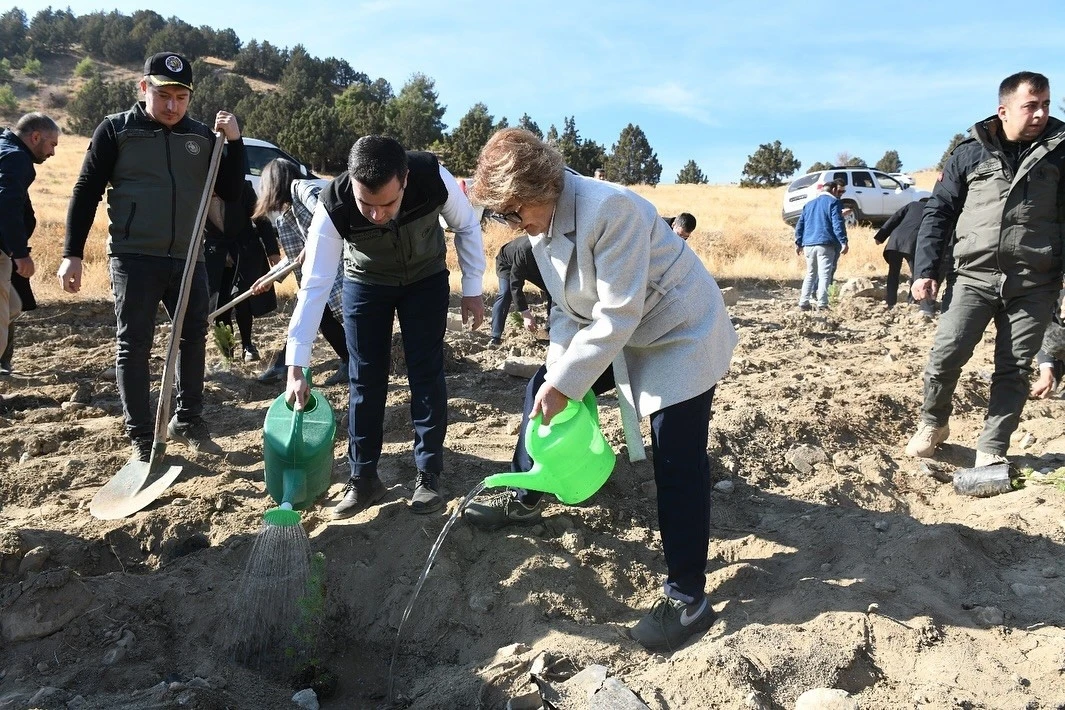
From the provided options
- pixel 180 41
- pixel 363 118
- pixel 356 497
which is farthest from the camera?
pixel 180 41

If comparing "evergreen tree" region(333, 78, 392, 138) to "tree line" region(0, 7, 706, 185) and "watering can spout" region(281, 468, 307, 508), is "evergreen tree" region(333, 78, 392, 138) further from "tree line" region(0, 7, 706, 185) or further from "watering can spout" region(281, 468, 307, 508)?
"watering can spout" region(281, 468, 307, 508)

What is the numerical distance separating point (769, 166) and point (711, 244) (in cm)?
2699

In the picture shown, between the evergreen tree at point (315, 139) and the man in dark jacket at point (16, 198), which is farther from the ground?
the evergreen tree at point (315, 139)

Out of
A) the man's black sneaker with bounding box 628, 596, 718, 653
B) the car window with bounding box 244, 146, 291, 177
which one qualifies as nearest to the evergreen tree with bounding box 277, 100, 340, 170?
the car window with bounding box 244, 146, 291, 177

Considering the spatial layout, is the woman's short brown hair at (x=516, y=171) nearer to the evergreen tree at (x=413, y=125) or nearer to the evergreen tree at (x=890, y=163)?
the evergreen tree at (x=413, y=125)

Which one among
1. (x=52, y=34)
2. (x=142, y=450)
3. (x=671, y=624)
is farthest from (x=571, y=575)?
(x=52, y=34)

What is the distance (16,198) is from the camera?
466 cm

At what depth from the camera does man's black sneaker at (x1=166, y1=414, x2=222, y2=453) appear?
4238 millimetres

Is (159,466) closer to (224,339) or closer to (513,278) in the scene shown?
(224,339)

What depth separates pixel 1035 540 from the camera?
331 cm

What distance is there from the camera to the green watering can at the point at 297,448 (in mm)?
3117

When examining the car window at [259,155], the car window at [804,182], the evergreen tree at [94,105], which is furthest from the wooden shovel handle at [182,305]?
the evergreen tree at [94,105]

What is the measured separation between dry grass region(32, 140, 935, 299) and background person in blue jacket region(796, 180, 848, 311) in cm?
250

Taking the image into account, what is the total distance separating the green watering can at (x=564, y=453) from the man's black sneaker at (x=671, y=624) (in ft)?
1.58
